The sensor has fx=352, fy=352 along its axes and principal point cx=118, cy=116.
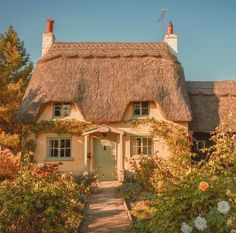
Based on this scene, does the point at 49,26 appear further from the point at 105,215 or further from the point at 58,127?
the point at 105,215

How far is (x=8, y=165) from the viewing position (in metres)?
16.6

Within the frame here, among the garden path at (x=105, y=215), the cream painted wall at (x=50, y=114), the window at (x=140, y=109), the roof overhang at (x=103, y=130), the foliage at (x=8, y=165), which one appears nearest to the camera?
the garden path at (x=105, y=215)

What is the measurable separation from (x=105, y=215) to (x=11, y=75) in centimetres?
1652

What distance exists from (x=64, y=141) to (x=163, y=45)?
27.7 feet

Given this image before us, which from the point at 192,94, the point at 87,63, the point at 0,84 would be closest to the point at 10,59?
the point at 0,84

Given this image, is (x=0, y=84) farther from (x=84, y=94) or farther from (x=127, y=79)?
(x=127, y=79)

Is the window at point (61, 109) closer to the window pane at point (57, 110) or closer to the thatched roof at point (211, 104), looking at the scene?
the window pane at point (57, 110)

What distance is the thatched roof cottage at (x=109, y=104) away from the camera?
703 inches

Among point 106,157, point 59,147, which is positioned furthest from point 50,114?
point 106,157

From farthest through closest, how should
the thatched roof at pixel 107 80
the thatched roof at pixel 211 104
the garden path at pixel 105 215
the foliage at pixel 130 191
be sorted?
the thatched roof at pixel 211 104
the thatched roof at pixel 107 80
the foliage at pixel 130 191
the garden path at pixel 105 215

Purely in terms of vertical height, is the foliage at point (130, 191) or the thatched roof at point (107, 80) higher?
the thatched roof at point (107, 80)

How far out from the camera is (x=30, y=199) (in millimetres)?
5746

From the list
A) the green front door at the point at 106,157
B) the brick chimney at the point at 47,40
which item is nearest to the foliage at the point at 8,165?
the green front door at the point at 106,157

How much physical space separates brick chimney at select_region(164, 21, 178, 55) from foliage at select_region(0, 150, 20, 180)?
11.5m
